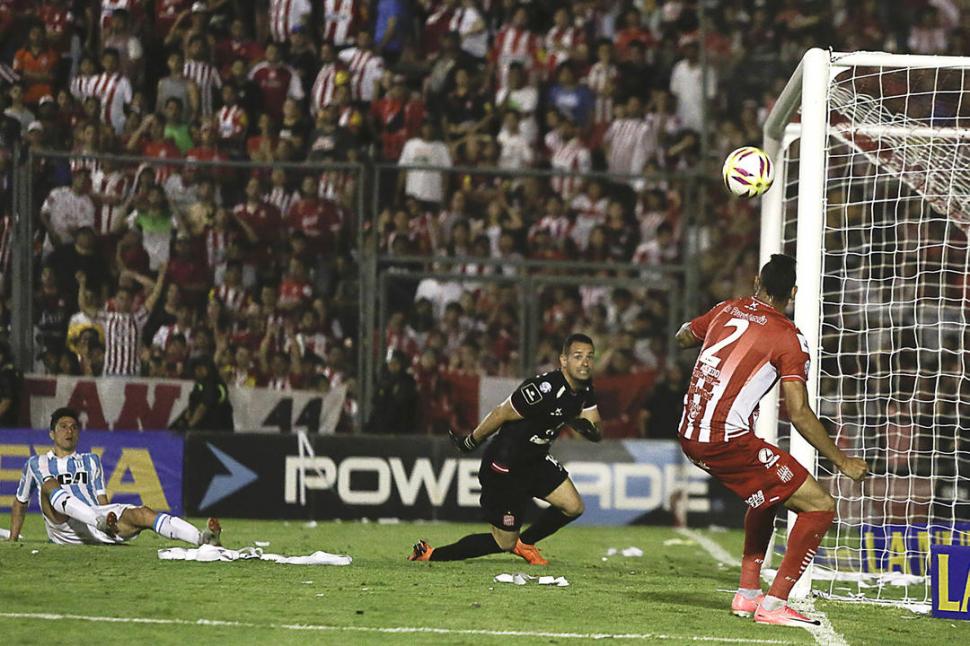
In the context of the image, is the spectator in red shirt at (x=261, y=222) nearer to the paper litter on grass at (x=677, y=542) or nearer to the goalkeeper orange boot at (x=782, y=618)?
the paper litter on grass at (x=677, y=542)

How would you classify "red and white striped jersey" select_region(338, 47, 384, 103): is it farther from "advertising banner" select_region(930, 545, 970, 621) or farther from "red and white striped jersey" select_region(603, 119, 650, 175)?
"advertising banner" select_region(930, 545, 970, 621)

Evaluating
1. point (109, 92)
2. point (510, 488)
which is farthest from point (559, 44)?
point (510, 488)

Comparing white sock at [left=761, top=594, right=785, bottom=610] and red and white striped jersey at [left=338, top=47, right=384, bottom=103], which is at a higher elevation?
red and white striped jersey at [left=338, top=47, right=384, bottom=103]

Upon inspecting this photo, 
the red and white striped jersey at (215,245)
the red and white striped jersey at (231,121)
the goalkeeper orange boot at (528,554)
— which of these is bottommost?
the goalkeeper orange boot at (528,554)

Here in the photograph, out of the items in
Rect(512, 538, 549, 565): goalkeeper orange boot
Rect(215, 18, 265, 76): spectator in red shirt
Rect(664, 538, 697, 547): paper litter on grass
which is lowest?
Rect(664, 538, 697, 547): paper litter on grass

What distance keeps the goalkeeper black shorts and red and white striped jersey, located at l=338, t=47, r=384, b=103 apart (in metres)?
8.48

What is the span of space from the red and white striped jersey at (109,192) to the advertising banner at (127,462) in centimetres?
218

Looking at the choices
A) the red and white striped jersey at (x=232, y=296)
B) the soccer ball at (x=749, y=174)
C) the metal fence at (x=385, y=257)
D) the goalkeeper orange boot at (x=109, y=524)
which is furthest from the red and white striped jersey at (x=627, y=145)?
the goalkeeper orange boot at (x=109, y=524)

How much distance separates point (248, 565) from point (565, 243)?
25.8 feet

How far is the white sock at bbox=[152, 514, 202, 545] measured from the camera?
10234 millimetres

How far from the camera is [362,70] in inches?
718

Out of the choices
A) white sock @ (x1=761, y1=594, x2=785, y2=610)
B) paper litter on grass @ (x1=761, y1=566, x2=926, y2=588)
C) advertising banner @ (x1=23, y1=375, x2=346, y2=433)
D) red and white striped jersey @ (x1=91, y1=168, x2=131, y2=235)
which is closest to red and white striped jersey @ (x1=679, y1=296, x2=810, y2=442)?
white sock @ (x1=761, y1=594, x2=785, y2=610)

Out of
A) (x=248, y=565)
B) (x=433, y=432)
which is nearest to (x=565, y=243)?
(x=433, y=432)

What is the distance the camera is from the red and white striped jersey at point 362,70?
59.4 feet
